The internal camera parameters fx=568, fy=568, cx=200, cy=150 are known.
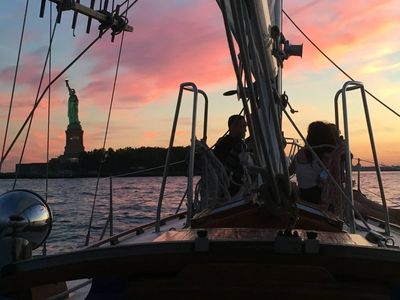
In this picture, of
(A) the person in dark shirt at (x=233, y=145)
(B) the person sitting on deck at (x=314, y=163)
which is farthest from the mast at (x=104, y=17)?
(B) the person sitting on deck at (x=314, y=163)

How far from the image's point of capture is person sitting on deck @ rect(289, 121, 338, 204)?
4656 millimetres

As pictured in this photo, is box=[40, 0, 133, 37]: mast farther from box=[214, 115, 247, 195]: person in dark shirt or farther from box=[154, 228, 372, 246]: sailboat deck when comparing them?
box=[154, 228, 372, 246]: sailboat deck

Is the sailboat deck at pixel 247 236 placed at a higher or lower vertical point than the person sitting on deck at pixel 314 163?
lower

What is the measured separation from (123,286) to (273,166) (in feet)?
2.87

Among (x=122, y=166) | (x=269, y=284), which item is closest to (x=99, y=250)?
(x=269, y=284)

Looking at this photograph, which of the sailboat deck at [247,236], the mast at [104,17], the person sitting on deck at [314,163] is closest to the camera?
the sailboat deck at [247,236]

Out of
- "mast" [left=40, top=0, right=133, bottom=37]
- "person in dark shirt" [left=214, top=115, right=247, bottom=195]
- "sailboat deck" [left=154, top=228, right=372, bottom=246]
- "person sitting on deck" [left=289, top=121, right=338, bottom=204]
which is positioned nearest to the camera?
"sailboat deck" [left=154, top=228, right=372, bottom=246]

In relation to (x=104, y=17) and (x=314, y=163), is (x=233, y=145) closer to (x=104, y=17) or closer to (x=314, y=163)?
(x=314, y=163)

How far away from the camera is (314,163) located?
15.2ft

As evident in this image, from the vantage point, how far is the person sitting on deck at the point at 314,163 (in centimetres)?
466

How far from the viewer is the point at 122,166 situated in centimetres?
1927

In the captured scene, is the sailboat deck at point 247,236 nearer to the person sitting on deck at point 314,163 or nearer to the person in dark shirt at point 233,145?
the person sitting on deck at point 314,163

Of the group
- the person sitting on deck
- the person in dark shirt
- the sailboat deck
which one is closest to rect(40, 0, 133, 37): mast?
the person in dark shirt

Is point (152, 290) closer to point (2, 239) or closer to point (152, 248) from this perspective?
point (152, 248)
